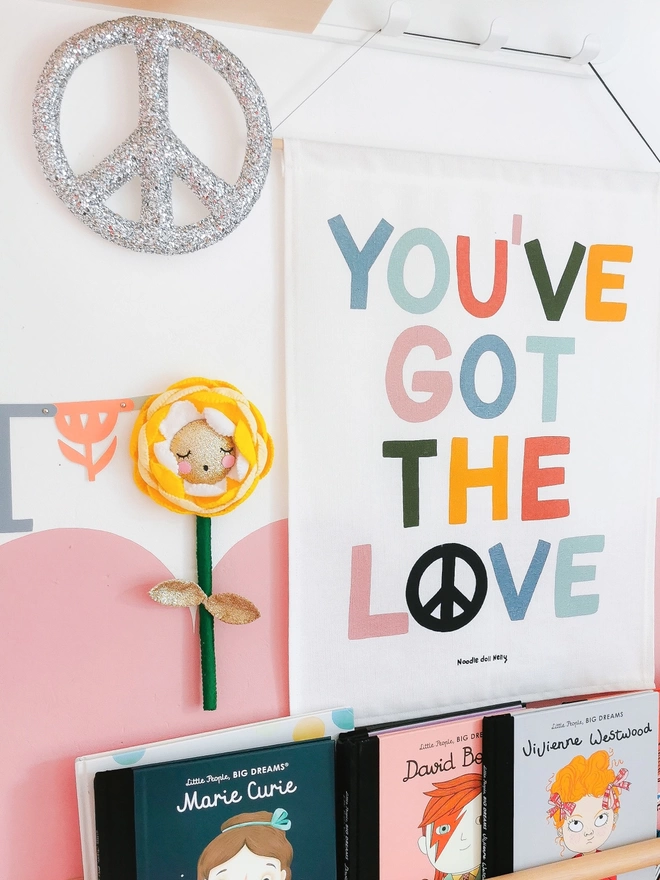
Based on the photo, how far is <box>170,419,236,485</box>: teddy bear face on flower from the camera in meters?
0.90

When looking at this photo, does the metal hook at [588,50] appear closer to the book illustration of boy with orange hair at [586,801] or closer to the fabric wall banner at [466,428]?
the fabric wall banner at [466,428]

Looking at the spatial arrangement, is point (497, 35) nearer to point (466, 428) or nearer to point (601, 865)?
point (466, 428)

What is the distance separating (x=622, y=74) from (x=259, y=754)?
1.10 metres

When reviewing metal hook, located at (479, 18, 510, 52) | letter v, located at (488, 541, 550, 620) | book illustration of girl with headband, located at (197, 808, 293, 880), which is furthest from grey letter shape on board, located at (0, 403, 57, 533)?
metal hook, located at (479, 18, 510, 52)

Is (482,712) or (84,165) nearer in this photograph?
(84,165)

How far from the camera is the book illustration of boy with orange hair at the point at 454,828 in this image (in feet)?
3.36

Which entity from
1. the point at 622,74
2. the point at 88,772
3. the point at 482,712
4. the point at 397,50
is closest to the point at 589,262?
the point at 622,74

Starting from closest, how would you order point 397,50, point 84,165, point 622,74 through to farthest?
point 84,165 < point 397,50 < point 622,74

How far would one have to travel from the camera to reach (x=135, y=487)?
94 cm

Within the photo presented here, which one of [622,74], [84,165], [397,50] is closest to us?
[84,165]

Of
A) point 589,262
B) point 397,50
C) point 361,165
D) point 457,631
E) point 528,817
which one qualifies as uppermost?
point 397,50

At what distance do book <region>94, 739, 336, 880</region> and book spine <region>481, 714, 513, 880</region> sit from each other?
23 centimetres

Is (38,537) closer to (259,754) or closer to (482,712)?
(259,754)

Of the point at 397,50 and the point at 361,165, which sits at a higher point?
the point at 397,50
